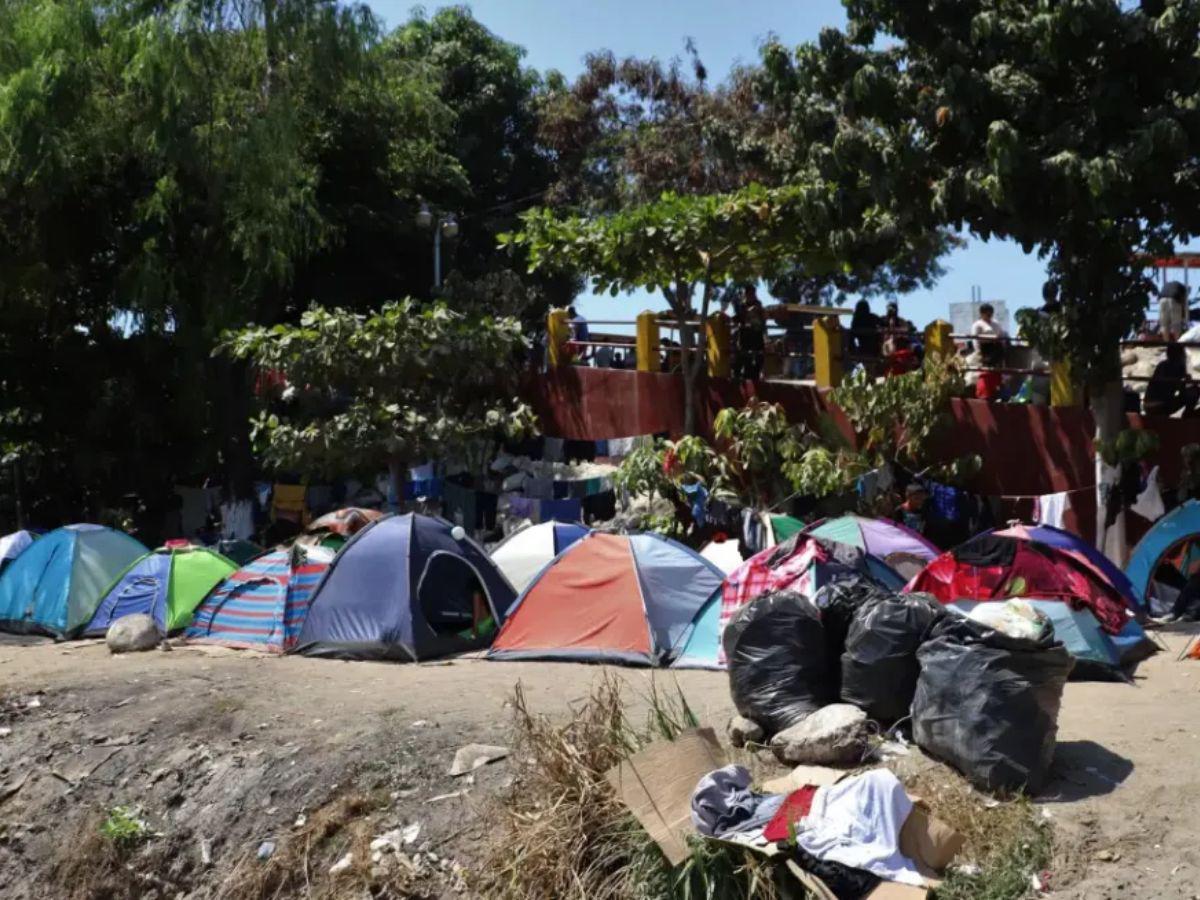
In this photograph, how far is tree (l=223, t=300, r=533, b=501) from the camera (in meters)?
17.0

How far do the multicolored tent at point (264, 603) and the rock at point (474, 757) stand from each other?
436 centimetres

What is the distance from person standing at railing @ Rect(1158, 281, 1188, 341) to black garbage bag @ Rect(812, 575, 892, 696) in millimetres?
9213

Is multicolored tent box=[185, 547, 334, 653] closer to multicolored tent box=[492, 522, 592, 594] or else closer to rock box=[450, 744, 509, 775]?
multicolored tent box=[492, 522, 592, 594]

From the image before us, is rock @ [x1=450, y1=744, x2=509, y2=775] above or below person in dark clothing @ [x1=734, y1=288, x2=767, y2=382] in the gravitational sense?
below

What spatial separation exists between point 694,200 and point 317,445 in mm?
5166

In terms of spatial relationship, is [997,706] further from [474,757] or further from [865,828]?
[474,757]

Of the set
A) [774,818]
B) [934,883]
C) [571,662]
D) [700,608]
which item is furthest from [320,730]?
[934,883]

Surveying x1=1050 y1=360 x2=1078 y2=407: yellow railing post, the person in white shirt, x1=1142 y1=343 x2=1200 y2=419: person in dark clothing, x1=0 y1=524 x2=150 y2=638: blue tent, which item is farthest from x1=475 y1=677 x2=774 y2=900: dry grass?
the person in white shirt

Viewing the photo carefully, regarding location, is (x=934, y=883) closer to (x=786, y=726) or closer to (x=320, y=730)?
(x=786, y=726)

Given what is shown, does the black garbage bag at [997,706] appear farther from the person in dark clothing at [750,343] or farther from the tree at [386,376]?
the person in dark clothing at [750,343]

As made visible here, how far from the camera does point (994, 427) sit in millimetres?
14969

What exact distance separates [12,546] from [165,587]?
307cm

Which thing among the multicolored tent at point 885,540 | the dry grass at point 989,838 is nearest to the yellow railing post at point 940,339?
the multicolored tent at point 885,540

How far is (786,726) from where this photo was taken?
28.8ft
